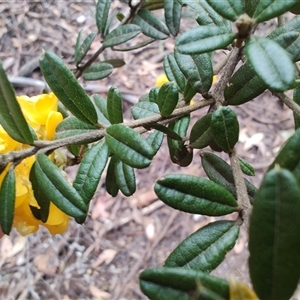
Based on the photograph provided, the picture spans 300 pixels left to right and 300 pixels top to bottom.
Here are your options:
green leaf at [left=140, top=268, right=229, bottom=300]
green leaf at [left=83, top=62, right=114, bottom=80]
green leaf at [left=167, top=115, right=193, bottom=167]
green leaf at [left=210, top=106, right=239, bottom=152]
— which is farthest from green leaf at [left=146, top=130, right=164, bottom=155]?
green leaf at [left=83, top=62, right=114, bottom=80]

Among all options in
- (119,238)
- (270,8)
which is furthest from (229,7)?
(119,238)

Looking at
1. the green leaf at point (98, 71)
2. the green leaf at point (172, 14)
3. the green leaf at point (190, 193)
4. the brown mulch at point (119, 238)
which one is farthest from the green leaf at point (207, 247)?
the brown mulch at point (119, 238)

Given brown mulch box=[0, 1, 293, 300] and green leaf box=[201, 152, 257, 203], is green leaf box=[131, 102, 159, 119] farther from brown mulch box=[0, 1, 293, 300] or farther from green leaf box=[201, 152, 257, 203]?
brown mulch box=[0, 1, 293, 300]

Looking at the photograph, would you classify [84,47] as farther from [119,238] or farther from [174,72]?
[119,238]

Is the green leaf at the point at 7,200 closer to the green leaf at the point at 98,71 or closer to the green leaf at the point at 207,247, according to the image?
the green leaf at the point at 207,247

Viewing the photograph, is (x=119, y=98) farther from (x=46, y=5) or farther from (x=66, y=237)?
(x=46, y=5)
